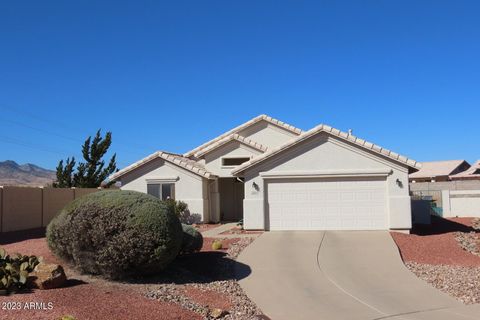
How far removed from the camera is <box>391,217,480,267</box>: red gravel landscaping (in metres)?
14.3

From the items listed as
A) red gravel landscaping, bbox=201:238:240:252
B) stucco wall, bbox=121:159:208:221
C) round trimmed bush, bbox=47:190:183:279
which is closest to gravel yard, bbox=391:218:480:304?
red gravel landscaping, bbox=201:238:240:252

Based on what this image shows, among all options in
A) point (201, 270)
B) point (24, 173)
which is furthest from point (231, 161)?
point (24, 173)

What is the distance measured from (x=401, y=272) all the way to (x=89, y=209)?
7737mm

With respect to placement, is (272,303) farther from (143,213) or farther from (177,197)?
(177,197)

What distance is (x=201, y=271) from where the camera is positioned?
1215cm

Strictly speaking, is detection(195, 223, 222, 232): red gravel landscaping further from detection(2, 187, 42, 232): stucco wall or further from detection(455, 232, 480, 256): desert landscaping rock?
detection(455, 232, 480, 256): desert landscaping rock

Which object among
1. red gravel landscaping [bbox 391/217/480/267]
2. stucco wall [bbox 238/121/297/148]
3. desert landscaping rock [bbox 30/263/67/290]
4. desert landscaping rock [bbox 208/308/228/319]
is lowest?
desert landscaping rock [bbox 208/308/228/319]

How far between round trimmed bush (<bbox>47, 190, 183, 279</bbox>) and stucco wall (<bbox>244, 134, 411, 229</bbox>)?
361 inches

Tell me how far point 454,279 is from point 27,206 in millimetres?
18290

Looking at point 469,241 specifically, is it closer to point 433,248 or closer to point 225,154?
point 433,248

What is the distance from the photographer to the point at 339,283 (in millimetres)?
11227

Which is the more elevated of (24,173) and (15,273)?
(24,173)

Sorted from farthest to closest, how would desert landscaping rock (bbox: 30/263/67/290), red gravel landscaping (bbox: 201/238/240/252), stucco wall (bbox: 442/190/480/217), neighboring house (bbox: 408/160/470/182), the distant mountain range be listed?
1. the distant mountain range
2. neighboring house (bbox: 408/160/470/182)
3. stucco wall (bbox: 442/190/480/217)
4. red gravel landscaping (bbox: 201/238/240/252)
5. desert landscaping rock (bbox: 30/263/67/290)

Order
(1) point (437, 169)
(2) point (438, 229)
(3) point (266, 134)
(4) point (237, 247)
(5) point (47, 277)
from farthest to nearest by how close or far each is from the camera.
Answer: (1) point (437, 169), (3) point (266, 134), (2) point (438, 229), (4) point (237, 247), (5) point (47, 277)
